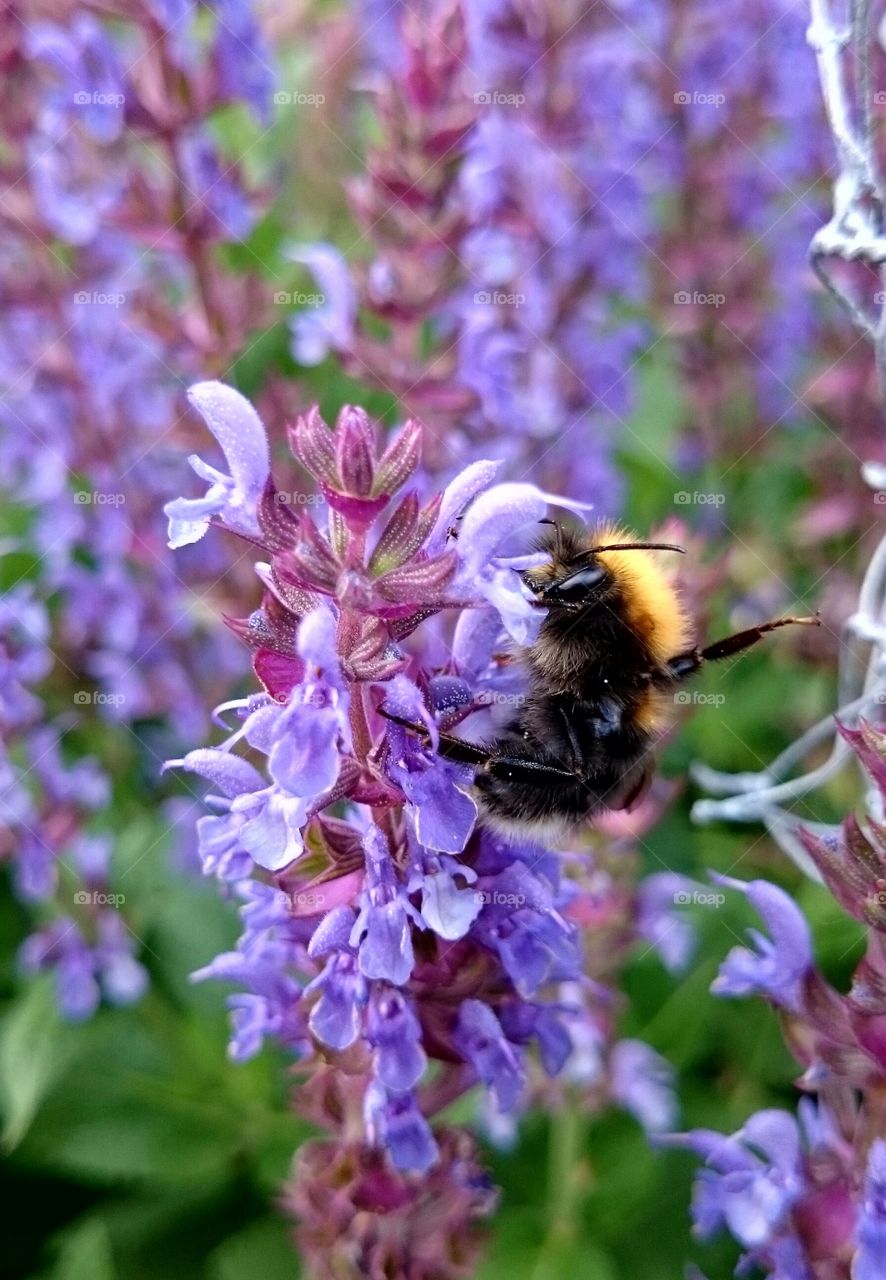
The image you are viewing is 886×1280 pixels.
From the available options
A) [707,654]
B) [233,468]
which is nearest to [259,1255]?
[707,654]

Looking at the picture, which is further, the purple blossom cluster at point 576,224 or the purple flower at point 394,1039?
the purple blossom cluster at point 576,224

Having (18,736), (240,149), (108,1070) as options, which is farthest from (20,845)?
(240,149)

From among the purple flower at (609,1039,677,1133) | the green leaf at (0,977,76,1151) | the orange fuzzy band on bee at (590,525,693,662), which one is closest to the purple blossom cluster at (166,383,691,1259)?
the orange fuzzy band on bee at (590,525,693,662)

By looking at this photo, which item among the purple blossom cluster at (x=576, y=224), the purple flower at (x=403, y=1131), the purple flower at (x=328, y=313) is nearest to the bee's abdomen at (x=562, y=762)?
the purple flower at (x=403, y=1131)

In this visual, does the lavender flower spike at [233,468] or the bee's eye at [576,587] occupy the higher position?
the lavender flower spike at [233,468]

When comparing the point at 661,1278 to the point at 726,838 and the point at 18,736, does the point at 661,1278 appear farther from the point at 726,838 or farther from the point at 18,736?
the point at 18,736

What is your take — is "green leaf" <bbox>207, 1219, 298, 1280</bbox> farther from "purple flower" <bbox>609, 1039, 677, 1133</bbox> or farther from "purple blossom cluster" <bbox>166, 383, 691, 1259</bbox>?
A: "purple blossom cluster" <bbox>166, 383, 691, 1259</bbox>

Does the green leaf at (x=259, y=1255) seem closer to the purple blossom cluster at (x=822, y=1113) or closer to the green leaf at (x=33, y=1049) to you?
the green leaf at (x=33, y=1049)

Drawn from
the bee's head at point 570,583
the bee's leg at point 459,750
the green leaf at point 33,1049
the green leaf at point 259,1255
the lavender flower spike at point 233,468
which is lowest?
the green leaf at point 259,1255

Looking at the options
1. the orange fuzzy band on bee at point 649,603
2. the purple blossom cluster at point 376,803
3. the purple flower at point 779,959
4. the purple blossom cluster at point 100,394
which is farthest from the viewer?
the purple blossom cluster at point 100,394
